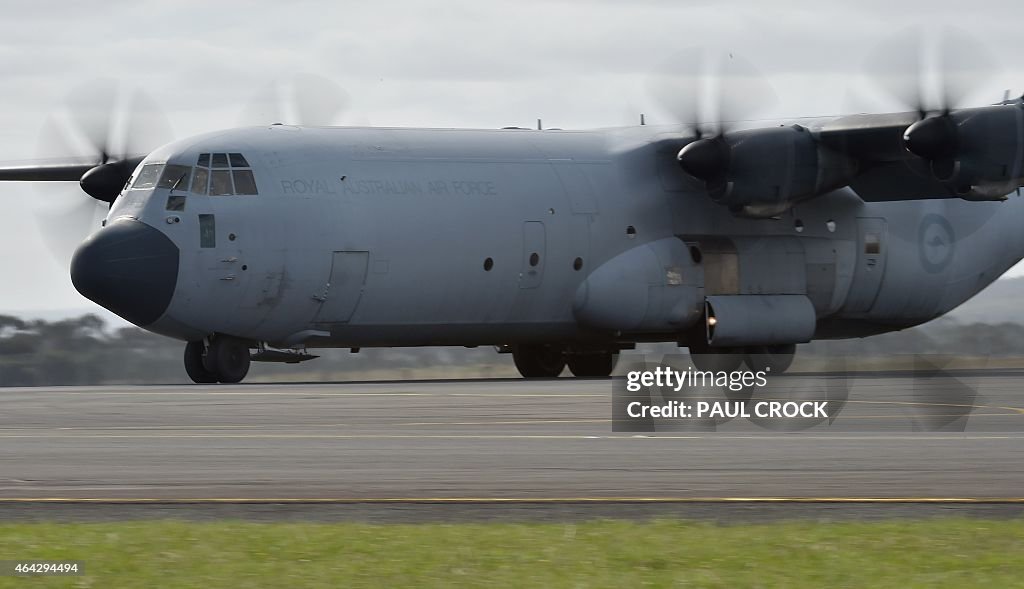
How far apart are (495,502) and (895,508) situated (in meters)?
2.29

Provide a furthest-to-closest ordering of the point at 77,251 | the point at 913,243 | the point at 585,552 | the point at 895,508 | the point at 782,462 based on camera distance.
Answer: the point at 913,243 < the point at 77,251 < the point at 782,462 < the point at 895,508 < the point at 585,552

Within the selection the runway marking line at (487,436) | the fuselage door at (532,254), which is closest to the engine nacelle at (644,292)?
the fuselage door at (532,254)

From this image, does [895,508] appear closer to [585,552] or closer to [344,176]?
[585,552]

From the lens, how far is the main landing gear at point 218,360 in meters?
27.9

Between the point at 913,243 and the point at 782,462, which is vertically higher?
the point at 913,243

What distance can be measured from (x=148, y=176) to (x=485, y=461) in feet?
52.4

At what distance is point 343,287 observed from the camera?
28047 millimetres

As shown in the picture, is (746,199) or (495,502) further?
(746,199)

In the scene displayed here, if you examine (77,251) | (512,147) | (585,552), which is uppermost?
(512,147)

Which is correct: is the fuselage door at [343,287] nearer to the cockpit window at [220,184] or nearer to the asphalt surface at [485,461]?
the cockpit window at [220,184]

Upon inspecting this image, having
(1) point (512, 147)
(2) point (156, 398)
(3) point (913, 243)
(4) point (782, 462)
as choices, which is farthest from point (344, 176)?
(4) point (782, 462)

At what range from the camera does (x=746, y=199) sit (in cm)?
2986

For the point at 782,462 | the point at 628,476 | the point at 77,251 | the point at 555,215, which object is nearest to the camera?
the point at 628,476

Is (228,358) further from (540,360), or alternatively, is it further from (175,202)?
(540,360)
